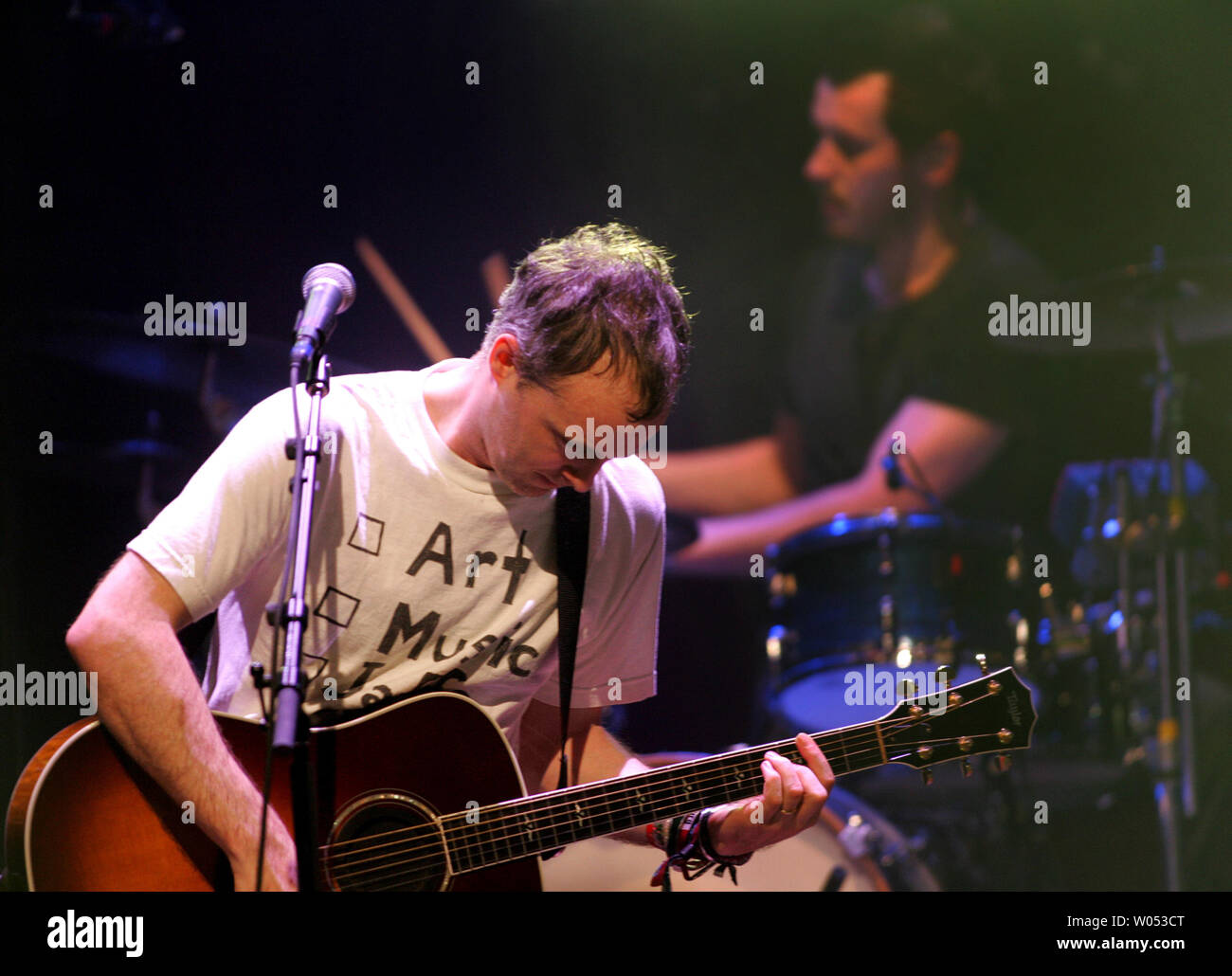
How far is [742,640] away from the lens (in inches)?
140

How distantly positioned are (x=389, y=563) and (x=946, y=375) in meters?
2.10

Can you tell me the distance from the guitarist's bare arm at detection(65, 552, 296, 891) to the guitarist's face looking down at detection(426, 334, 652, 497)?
2.23 ft

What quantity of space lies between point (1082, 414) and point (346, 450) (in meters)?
2.47

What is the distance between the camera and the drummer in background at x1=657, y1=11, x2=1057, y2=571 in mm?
3555

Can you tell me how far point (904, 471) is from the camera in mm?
3572

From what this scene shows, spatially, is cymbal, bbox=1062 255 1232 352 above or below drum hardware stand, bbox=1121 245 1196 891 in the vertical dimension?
above

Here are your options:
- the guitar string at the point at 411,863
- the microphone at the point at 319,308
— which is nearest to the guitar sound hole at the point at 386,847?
the guitar string at the point at 411,863

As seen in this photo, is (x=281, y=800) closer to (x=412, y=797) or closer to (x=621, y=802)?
(x=412, y=797)

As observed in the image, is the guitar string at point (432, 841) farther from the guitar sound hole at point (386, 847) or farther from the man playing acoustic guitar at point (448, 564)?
the man playing acoustic guitar at point (448, 564)

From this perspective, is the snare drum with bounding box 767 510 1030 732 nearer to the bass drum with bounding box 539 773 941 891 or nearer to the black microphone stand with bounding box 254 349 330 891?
the bass drum with bounding box 539 773 941 891

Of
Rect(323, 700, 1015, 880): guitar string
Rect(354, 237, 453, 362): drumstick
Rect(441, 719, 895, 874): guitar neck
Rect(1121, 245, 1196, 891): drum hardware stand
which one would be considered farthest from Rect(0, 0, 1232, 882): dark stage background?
Rect(323, 700, 1015, 880): guitar string

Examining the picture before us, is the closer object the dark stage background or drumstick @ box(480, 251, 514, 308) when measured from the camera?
the dark stage background

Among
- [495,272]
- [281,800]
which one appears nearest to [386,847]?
[281,800]
